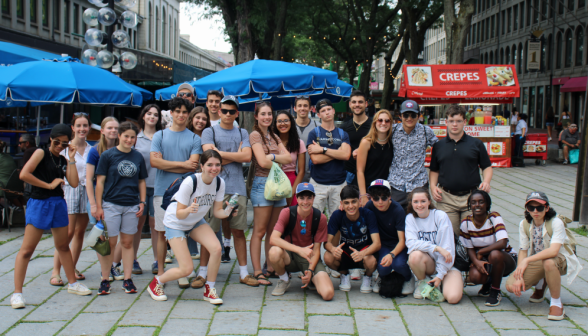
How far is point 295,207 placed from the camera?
514 centimetres

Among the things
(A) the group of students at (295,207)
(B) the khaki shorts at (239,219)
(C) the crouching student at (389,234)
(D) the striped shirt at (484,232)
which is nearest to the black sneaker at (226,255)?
(A) the group of students at (295,207)

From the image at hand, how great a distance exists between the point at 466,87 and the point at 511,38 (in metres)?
34.3

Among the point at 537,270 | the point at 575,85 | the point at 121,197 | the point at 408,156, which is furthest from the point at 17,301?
the point at 575,85

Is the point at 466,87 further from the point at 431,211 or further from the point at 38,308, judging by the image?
the point at 38,308

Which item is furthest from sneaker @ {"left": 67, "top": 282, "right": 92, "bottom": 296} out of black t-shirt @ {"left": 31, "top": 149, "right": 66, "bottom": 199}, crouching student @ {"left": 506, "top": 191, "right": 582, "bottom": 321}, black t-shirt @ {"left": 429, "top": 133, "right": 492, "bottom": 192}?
crouching student @ {"left": 506, "top": 191, "right": 582, "bottom": 321}

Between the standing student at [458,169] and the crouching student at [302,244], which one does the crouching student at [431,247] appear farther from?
the crouching student at [302,244]

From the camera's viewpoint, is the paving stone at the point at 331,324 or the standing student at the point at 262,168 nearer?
the paving stone at the point at 331,324

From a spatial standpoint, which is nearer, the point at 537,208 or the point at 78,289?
the point at 537,208

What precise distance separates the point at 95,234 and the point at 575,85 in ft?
111

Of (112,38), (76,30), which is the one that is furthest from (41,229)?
(76,30)

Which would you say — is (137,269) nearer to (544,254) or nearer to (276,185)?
(276,185)

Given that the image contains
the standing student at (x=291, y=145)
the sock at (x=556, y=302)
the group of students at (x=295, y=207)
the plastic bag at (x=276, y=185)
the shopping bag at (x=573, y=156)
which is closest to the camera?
the sock at (x=556, y=302)

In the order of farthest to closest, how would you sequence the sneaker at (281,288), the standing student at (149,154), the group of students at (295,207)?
the standing student at (149,154) < the sneaker at (281,288) < the group of students at (295,207)

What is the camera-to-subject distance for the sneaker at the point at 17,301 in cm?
460
